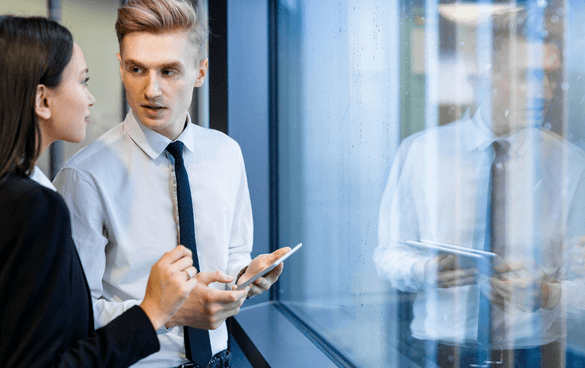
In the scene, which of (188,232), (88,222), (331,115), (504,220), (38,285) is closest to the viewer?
(38,285)

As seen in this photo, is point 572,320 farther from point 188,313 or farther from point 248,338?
point 248,338

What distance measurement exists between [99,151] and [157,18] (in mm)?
404

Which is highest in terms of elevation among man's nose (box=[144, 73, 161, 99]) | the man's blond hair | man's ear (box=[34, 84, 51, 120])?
the man's blond hair

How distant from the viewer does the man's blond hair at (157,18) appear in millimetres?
1186

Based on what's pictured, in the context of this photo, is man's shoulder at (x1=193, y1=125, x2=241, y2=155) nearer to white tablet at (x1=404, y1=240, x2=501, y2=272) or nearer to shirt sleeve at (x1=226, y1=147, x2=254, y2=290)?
shirt sleeve at (x1=226, y1=147, x2=254, y2=290)

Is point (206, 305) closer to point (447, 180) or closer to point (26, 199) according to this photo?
point (26, 199)

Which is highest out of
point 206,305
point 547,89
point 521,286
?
point 547,89

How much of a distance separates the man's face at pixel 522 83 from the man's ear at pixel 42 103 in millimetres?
888

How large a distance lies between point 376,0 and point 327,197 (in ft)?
2.73

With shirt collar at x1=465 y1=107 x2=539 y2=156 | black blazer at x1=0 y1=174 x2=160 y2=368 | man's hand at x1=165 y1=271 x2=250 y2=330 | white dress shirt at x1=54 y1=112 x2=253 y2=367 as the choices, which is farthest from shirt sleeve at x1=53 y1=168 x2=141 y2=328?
shirt collar at x1=465 y1=107 x2=539 y2=156

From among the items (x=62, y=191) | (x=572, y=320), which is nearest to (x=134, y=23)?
(x=62, y=191)

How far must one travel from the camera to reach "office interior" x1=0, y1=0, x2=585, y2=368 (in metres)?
1.01

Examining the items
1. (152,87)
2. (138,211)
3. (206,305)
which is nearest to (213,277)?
(206,305)

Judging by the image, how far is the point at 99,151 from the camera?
3.94 feet
